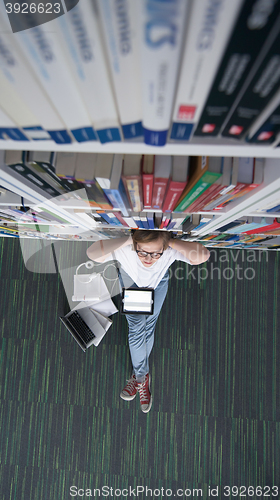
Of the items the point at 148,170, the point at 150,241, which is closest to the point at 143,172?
the point at 148,170

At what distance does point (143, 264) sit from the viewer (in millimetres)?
1630

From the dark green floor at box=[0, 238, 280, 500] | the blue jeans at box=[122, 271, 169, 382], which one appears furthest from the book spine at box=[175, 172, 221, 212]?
the dark green floor at box=[0, 238, 280, 500]

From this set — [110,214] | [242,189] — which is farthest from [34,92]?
[110,214]

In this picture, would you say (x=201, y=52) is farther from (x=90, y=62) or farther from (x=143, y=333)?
(x=143, y=333)

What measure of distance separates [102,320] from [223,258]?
1.20 meters

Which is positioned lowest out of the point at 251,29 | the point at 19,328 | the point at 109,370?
the point at 109,370

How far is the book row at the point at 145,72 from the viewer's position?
0.28 m

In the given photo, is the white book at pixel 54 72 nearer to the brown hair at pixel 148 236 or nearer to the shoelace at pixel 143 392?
the brown hair at pixel 148 236

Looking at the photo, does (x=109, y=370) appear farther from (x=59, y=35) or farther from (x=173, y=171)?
(x=59, y=35)

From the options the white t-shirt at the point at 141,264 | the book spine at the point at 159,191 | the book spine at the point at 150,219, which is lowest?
the white t-shirt at the point at 141,264

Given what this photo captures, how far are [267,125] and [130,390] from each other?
2.07 meters

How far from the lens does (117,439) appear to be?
1999 mm

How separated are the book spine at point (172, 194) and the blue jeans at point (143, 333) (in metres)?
1.01

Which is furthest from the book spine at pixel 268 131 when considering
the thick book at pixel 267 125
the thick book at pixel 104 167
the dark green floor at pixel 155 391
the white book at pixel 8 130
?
the dark green floor at pixel 155 391
